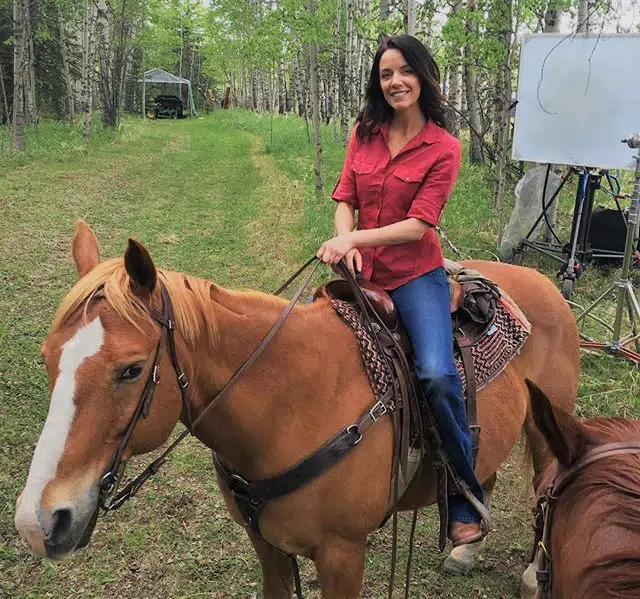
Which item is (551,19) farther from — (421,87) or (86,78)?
(86,78)

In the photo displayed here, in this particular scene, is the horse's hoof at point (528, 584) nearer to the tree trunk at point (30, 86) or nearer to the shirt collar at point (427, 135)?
the shirt collar at point (427, 135)

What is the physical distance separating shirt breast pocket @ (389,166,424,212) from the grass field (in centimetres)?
199

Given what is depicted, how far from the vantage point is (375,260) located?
2502mm

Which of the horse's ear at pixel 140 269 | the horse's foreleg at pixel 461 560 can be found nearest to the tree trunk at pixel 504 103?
the horse's foreleg at pixel 461 560

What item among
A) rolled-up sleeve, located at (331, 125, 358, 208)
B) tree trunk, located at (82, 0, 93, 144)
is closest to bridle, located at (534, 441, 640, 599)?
rolled-up sleeve, located at (331, 125, 358, 208)

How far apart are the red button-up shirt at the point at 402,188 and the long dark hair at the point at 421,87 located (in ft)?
0.17

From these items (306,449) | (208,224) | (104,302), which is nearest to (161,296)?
(104,302)

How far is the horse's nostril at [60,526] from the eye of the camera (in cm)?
152

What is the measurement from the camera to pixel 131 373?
5.38 feet

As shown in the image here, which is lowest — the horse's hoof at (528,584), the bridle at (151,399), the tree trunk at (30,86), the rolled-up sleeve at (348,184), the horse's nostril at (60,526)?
the horse's hoof at (528,584)

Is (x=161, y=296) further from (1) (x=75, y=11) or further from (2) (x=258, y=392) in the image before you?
(1) (x=75, y=11)

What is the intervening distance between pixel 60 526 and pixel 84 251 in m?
0.92

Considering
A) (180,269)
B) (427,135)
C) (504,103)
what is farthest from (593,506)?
(504,103)

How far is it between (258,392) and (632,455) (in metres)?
1.17
